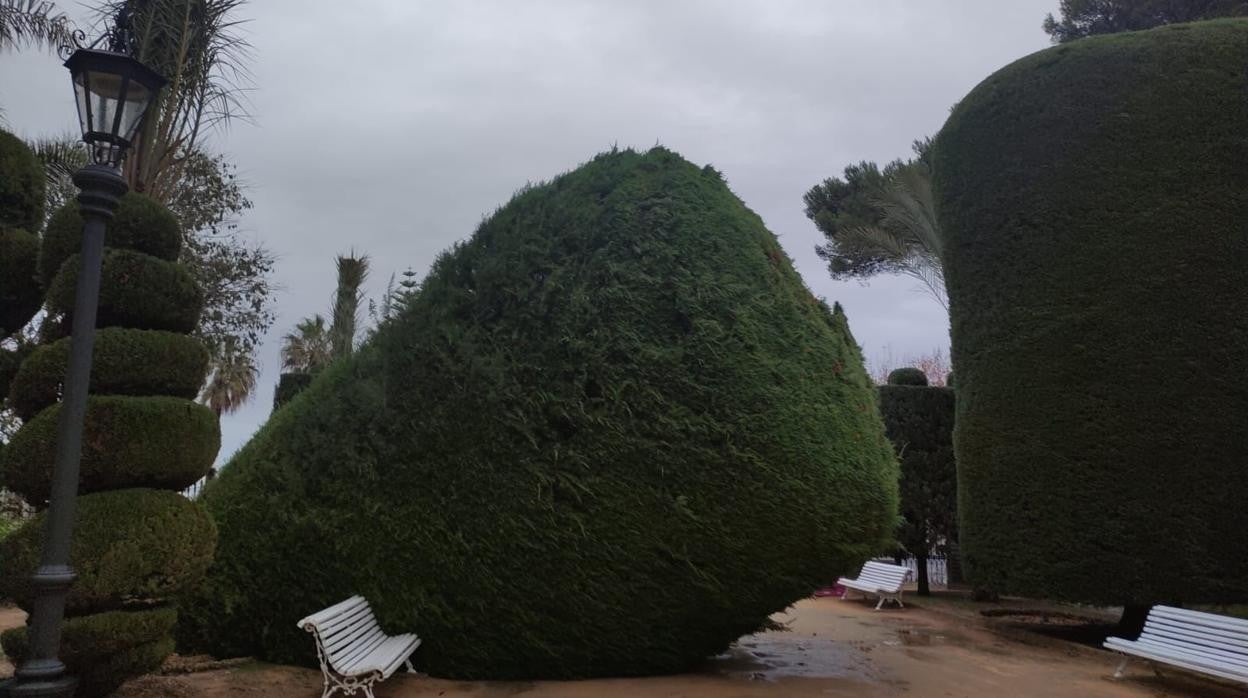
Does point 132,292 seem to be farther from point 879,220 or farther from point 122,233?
point 879,220

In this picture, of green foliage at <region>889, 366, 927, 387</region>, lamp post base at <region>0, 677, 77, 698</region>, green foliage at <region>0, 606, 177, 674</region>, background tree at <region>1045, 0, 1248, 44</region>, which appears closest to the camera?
lamp post base at <region>0, 677, 77, 698</region>

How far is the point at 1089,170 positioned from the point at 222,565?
32.3ft

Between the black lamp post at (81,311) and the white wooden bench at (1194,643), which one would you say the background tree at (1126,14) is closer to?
the white wooden bench at (1194,643)

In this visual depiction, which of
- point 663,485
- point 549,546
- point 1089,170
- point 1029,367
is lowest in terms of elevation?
point 549,546

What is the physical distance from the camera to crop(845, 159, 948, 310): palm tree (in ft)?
61.3

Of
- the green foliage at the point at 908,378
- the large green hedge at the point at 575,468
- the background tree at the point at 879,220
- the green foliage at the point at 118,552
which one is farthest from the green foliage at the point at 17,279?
the background tree at the point at 879,220

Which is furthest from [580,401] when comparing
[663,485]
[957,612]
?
[957,612]

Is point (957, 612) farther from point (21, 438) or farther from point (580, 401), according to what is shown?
point (21, 438)

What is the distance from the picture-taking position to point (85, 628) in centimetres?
434

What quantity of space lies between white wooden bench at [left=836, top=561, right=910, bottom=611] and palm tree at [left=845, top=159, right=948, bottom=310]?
7644mm

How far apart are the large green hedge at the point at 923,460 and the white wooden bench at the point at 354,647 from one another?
10.4 metres

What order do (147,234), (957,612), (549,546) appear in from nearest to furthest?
(147,234) < (549,546) < (957,612)

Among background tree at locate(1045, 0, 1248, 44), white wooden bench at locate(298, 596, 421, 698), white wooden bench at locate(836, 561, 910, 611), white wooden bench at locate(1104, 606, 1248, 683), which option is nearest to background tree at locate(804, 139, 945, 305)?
background tree at locate(1045, 0, 1248, 44)

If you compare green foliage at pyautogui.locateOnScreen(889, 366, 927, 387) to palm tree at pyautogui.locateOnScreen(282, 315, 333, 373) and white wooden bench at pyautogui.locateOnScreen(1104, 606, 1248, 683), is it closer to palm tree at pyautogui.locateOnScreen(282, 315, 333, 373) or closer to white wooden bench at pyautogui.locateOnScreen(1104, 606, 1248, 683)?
white wooden bench at pyautogui.locateOnScreen(1104, 606, 1248, 683)
